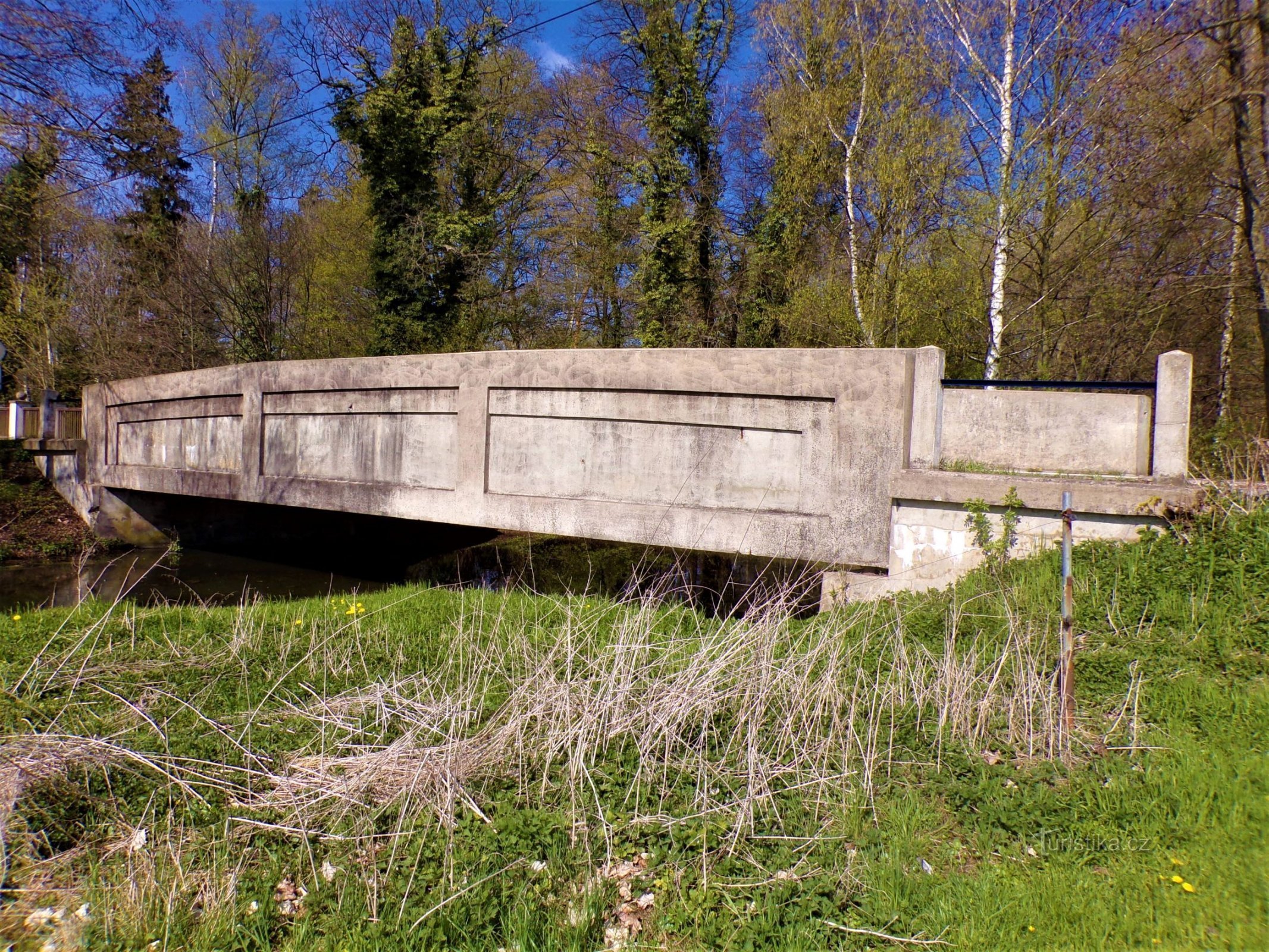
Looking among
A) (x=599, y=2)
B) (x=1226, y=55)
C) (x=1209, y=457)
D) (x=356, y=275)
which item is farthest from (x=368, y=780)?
(x=356, y=275)

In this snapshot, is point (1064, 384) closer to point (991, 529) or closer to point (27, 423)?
point (991, 529)

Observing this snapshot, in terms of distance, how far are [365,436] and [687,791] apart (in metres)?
7.32

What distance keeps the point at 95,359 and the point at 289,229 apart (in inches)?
244

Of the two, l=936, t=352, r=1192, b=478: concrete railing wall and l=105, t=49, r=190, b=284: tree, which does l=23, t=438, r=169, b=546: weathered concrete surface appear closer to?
l=105, t=49, r=190, b=284: tree

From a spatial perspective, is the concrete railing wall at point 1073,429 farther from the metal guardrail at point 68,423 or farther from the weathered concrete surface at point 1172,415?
the metal guardrail at point 68,423

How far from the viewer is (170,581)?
41.1 feet

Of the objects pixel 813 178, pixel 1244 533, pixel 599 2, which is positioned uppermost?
pixel 599 2

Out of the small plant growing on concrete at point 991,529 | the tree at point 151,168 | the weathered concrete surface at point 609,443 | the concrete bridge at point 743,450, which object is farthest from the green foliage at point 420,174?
the small plant growing on concrete at point 991,529

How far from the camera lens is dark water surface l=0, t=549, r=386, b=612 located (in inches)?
433

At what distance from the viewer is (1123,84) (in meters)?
9.75

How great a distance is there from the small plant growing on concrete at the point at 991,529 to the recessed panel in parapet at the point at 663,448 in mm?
1182

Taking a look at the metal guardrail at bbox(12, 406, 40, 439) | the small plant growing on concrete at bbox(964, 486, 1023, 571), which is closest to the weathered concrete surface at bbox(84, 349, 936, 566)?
the small plant growing on concrete at bbox(964, 486, 1023, 571)

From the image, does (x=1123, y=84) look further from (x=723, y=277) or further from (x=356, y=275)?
(x=356, y=275)

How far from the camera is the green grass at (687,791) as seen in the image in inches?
105
